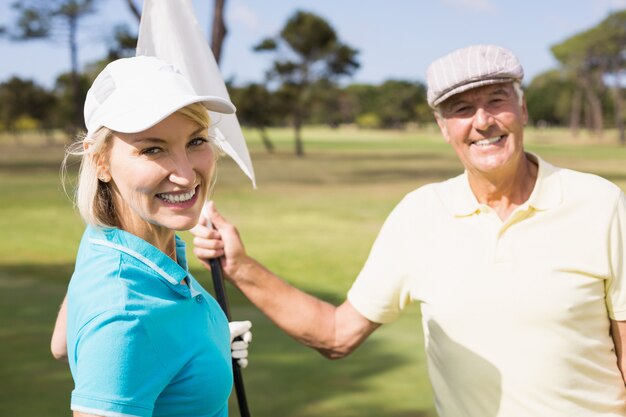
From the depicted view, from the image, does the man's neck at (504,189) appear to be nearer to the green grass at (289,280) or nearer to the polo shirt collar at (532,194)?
the polo shirt collar at (532,194)

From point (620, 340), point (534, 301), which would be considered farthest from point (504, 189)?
point (620, 340)

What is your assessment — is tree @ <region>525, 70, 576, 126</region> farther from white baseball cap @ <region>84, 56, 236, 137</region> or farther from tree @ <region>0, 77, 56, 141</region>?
white baseball cap @ <region>84, 56, 236, 137</region>

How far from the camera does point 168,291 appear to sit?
5.05 feet

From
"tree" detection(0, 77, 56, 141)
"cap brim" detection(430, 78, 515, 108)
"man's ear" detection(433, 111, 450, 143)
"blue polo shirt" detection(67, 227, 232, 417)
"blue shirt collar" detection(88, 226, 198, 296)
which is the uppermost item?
"cap brim" detection(430, 78, 515, 108)

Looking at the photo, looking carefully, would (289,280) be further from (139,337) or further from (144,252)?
(139,337)

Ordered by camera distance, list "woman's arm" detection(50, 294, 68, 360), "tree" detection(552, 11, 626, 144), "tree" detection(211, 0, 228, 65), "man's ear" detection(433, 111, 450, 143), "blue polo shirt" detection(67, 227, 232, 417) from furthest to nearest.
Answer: "tree" detection(552, 11, 626, 144), "tree" detection(211, 0, 228, 65), "man's ear" detection(433, 111, 450, 143), "woman's arm" detection(50, 294, 68, 360), "blue polo shirt" detection(67, 227, 232, 417)

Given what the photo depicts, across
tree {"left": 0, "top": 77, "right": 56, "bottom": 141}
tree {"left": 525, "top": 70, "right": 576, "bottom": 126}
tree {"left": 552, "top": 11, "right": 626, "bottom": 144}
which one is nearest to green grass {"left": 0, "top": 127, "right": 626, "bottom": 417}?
tree {"left": 0, "top": 77, "right": 56, "bottom": 141}

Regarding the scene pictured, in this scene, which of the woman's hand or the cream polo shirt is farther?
the woman's hand

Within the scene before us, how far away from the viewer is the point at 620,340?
226 cm

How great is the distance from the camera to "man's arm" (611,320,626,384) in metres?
2.25

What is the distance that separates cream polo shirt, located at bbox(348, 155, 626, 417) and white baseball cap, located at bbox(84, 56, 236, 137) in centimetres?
97

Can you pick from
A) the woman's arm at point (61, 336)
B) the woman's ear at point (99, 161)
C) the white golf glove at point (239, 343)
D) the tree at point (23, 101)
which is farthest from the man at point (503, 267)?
the tree at point (23, 101)

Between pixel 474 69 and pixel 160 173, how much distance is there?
1110 mm

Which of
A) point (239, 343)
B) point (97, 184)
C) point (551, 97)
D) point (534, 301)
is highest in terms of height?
point (97, 184)
